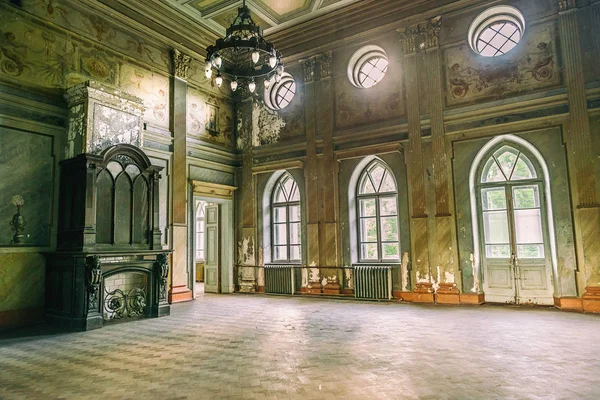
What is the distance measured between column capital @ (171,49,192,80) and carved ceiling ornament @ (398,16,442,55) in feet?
16.6

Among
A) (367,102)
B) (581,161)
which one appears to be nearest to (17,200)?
(367,102)

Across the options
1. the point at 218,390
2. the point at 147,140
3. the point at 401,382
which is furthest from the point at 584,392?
the point at 147,140

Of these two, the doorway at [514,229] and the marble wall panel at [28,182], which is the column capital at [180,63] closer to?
the marble wall panel at [28,182]

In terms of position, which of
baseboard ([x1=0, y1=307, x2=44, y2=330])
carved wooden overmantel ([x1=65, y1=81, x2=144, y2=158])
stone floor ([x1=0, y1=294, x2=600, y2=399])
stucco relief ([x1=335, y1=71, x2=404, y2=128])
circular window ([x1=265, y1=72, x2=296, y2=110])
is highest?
circular window ([x1=265, y1=72, x2=296, y2=110])

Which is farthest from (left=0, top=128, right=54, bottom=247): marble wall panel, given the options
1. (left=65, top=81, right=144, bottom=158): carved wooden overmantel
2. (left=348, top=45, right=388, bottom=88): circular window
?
(left=348, top=45, right=388, bottom=88): circular window

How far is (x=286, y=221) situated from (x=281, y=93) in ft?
11.6

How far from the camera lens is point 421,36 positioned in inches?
341

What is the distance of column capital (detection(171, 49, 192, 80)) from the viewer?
373 inches

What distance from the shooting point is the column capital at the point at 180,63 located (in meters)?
9.48

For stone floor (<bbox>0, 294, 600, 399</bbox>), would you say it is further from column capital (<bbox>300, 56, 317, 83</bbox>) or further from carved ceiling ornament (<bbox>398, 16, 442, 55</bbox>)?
column capital (<bbox>300, 56, 317, 83</bbox>)

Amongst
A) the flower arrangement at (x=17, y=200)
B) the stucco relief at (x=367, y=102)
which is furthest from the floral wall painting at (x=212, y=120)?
the flower arrangement at (x=17, y=200)

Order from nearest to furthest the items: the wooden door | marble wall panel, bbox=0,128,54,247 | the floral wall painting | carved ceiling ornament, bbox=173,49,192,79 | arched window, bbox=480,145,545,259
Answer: marble wall panel, bbox=0,128,54,247
arched window, bbox=480,145,545,259
carved ceiling ornament, bbox=173,49,192,79
the floral wall painting
the wooden door

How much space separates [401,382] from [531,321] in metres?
3.71

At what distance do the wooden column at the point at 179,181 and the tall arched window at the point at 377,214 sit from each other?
409 centimetres
